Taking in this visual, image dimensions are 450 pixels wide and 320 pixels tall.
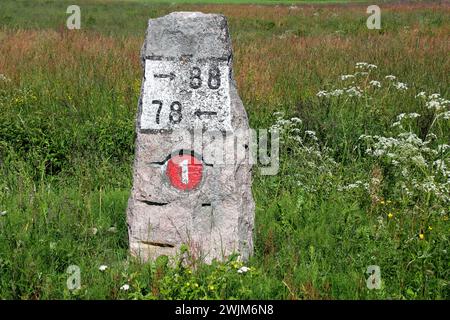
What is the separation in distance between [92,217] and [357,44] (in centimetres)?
775

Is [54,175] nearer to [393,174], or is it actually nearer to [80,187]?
[80,187]

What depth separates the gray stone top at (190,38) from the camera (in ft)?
13.3

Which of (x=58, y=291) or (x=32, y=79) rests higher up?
(x=32, y=79)

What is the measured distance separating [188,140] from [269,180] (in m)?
1.74

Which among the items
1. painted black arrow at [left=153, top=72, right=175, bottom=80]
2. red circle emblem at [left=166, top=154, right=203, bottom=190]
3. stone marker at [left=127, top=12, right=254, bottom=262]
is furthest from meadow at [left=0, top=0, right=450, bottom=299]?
painted black arrow at [left=153, top=72, right=175, bottom=80]

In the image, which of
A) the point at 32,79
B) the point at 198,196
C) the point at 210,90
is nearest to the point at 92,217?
the point at 198,196

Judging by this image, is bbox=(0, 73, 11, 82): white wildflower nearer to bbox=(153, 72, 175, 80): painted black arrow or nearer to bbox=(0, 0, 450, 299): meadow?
bbox=(0, 0, 450, 299): meadow

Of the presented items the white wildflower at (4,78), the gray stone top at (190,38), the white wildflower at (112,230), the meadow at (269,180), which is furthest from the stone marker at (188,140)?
the white wildflower at (4,78)

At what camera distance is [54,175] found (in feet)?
19.5

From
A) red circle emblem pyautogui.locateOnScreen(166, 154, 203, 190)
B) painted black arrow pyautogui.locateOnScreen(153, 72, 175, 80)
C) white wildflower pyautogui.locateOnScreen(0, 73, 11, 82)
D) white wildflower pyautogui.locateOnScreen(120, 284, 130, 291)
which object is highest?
painted black arrow pyautogui.locateOnScreen(153, 72, 175, 80)

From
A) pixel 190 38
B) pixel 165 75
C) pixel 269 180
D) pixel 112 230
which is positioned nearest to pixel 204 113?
pixel 165 75

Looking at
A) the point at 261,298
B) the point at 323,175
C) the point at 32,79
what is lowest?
the point at 261,298

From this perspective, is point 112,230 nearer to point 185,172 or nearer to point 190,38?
point 185,172

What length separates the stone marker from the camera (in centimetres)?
404
